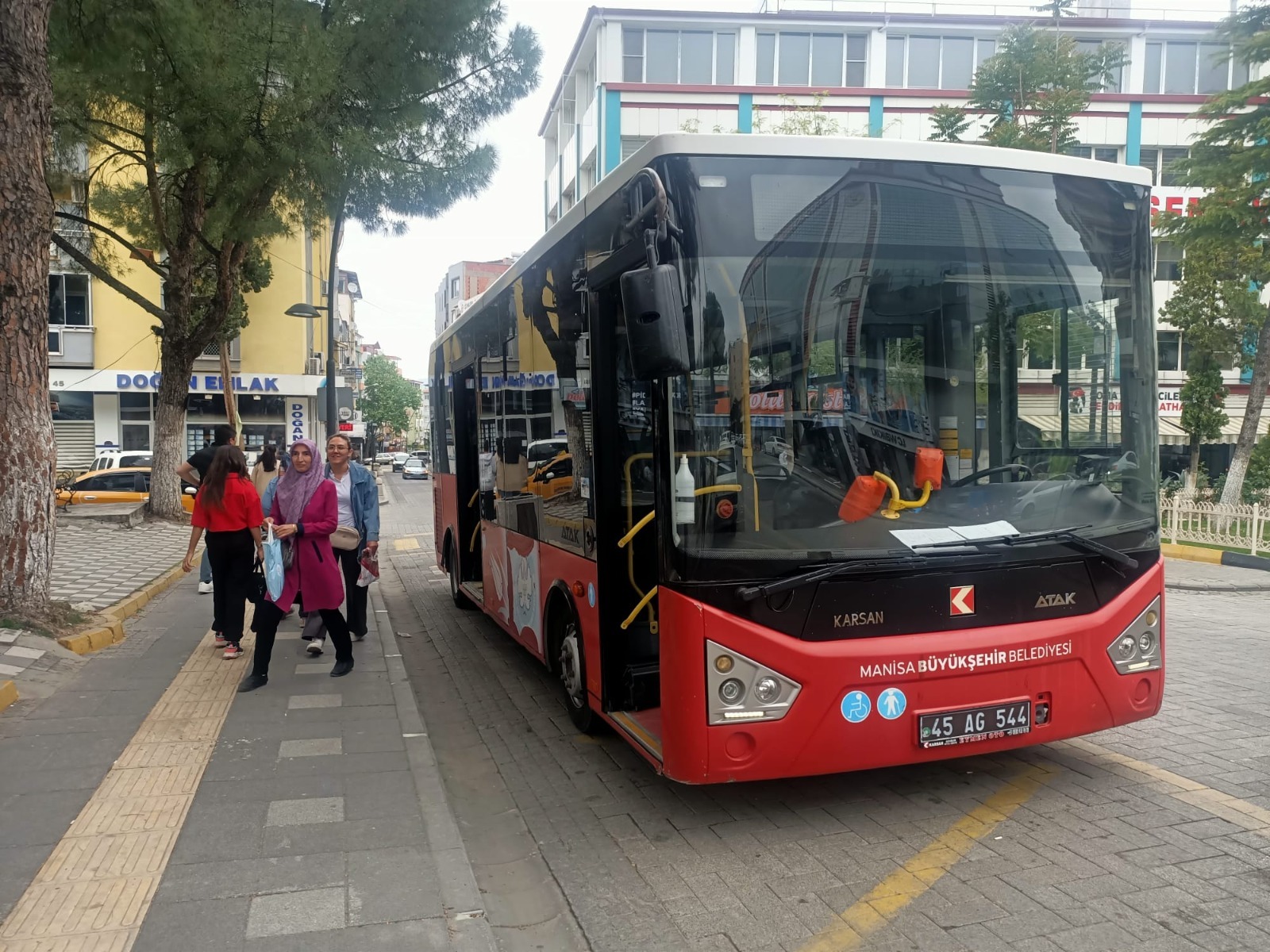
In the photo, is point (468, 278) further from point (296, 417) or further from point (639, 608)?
point (639, 608)

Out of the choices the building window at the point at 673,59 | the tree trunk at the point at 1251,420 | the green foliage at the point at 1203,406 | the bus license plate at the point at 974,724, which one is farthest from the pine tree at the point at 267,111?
the building window at the point at 673,59

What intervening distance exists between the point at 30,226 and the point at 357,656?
4.18 m

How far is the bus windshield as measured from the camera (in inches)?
159

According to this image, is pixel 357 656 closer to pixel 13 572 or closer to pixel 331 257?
pixel 13 572

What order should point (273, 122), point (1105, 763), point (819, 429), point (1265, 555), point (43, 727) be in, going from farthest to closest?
point (1265, 555) → point (273, 122) → point (43, 727) → point (1105, 763) → point (819, 429)

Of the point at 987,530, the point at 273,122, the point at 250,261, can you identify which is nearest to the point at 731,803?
the point at 987,530

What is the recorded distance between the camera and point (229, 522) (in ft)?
24.2

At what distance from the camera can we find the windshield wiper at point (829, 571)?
3961 millimetres

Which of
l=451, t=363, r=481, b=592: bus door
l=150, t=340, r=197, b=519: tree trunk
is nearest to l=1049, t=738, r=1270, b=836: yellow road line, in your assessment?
l=451, t=363, r=481, b=592: bus door

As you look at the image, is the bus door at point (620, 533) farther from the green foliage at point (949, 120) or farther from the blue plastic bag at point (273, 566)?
the green foliage at point (949, 120)

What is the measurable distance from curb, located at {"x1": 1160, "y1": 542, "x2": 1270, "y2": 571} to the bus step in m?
10.4

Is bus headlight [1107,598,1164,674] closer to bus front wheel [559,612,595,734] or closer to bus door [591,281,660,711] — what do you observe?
bus door [591,281,660,711]

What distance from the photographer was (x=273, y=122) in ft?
41.6

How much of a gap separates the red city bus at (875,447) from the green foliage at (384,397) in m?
86.9
